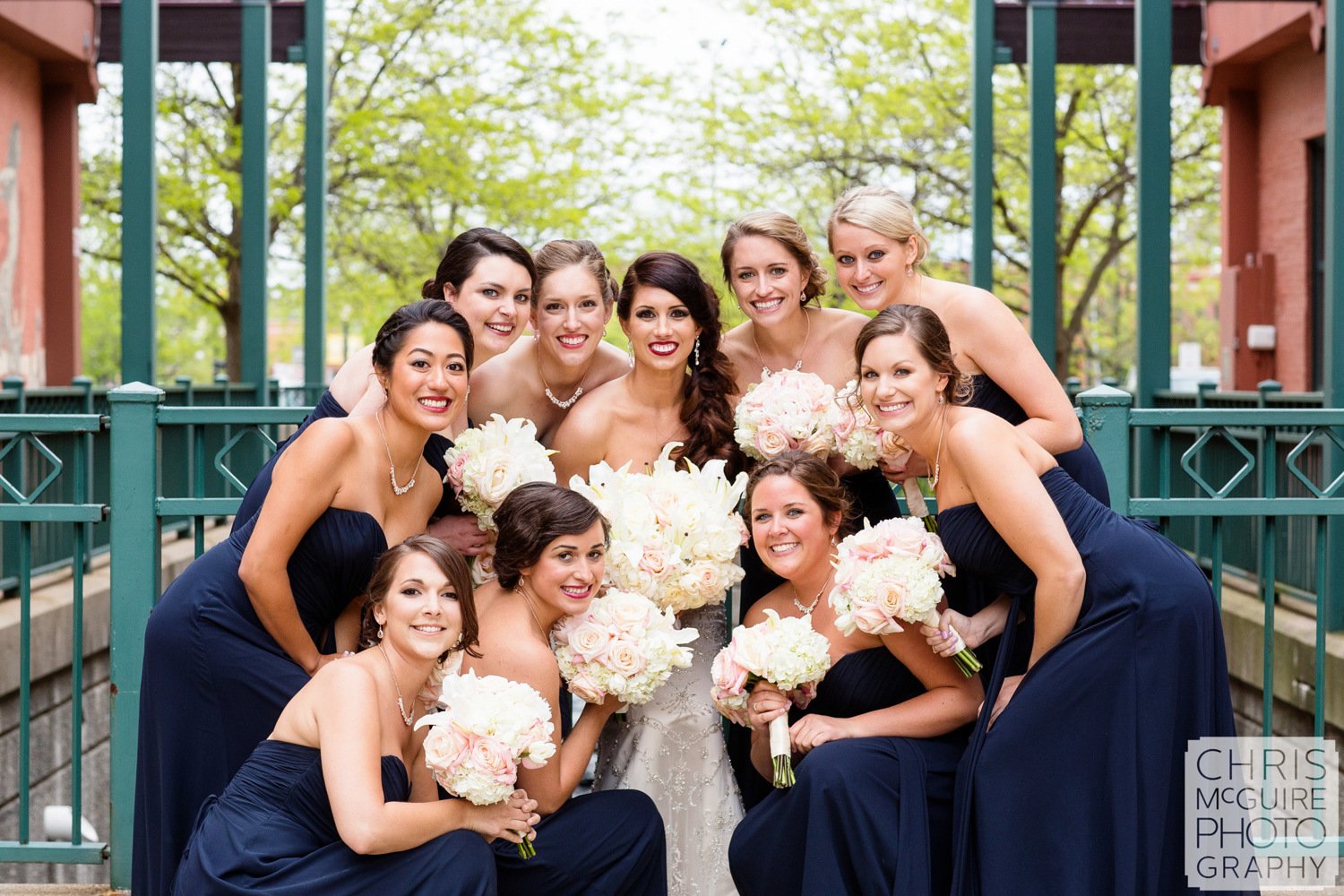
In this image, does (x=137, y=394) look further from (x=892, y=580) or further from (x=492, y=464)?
(x=892, y=580)

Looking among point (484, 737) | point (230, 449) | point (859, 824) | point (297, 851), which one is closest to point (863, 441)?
point (859, 824)

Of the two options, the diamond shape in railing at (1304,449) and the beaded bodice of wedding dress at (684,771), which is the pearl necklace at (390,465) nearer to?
the beaded bodice of wedding dress at (684,771)

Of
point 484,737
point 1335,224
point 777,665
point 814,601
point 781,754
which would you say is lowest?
point 781,754

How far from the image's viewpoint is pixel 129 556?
5.14 meters

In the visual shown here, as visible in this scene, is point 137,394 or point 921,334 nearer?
point 921,334

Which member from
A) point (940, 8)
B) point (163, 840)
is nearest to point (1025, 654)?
point (163, 840)

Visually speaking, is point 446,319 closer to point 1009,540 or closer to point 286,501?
point 286,501

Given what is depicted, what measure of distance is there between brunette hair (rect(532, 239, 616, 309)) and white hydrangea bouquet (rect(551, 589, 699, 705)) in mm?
1433

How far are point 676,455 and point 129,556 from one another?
7.16 ft

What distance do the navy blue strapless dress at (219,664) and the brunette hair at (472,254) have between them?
3.86 feet

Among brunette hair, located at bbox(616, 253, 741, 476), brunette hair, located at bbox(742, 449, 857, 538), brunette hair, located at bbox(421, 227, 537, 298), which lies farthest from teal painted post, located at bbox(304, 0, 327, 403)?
brunette hair, located at bbox(742, 449, 857, 538)

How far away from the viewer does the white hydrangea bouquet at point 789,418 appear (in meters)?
4.49

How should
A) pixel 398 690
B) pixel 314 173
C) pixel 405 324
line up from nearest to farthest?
pixel 398 690
pixel 405 324
pixel 314 173

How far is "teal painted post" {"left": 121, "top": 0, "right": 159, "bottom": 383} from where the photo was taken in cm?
1178
